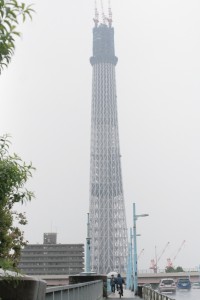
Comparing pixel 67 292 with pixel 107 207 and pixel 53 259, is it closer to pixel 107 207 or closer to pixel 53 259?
pixel 53 259

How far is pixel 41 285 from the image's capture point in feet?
16.3

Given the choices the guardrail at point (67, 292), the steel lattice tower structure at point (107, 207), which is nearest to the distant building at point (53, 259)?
the steel lattice tower structure at point (107, 207)

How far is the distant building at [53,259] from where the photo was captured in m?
149

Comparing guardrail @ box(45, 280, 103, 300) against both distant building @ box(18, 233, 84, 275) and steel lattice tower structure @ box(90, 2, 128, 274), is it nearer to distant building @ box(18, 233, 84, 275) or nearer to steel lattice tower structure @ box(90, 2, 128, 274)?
distant building @ box(18, 233, 84, 275)

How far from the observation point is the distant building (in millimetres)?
149250

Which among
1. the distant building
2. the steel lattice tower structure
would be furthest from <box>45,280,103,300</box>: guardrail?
the steel lattice tower structure

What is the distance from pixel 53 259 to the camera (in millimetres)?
154500

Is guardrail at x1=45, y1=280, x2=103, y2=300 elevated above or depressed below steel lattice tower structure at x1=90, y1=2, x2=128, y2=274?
below

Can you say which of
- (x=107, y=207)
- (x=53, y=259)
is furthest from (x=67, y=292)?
(x=107, y=207)

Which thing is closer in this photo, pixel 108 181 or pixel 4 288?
pixel 4 288

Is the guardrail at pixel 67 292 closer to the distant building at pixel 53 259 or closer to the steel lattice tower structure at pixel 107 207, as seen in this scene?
the distant building at pixel 53 259

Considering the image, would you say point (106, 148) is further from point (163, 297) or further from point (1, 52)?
point (1, 52)

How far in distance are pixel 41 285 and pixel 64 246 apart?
6027 inches

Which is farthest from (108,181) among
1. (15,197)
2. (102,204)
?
(15,197)
